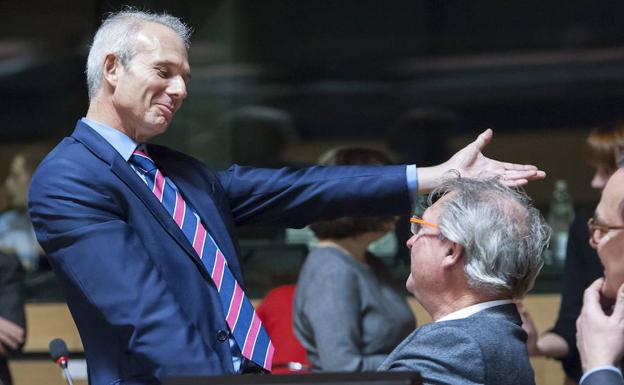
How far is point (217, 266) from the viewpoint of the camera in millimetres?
2705

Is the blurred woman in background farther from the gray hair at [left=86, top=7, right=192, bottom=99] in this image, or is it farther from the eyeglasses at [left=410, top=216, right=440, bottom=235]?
the gray hair at [left=86, top=7, right=192, bottom=99]

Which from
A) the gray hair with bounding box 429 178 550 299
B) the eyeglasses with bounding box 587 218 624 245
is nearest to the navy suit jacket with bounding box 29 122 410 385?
the gray hair with bounding box 429 178 550 299

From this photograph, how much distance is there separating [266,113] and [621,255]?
3.22 metres

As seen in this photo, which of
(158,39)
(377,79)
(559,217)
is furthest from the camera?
(377,79)

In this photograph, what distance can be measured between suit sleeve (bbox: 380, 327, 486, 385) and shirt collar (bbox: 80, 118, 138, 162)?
75 cm

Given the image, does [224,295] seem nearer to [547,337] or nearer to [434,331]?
[434,331]

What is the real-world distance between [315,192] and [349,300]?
1059mm

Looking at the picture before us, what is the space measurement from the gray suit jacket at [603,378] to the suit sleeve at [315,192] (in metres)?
0.60

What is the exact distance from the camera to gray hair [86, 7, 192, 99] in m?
2.74

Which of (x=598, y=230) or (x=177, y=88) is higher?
(x=177, y=88)

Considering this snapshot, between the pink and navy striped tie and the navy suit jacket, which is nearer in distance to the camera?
the navy suit jacket

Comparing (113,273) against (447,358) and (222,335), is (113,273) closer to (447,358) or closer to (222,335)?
(222,335)

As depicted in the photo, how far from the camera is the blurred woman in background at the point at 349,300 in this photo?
391 cm

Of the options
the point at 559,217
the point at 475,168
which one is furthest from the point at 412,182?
the point at 559,217
